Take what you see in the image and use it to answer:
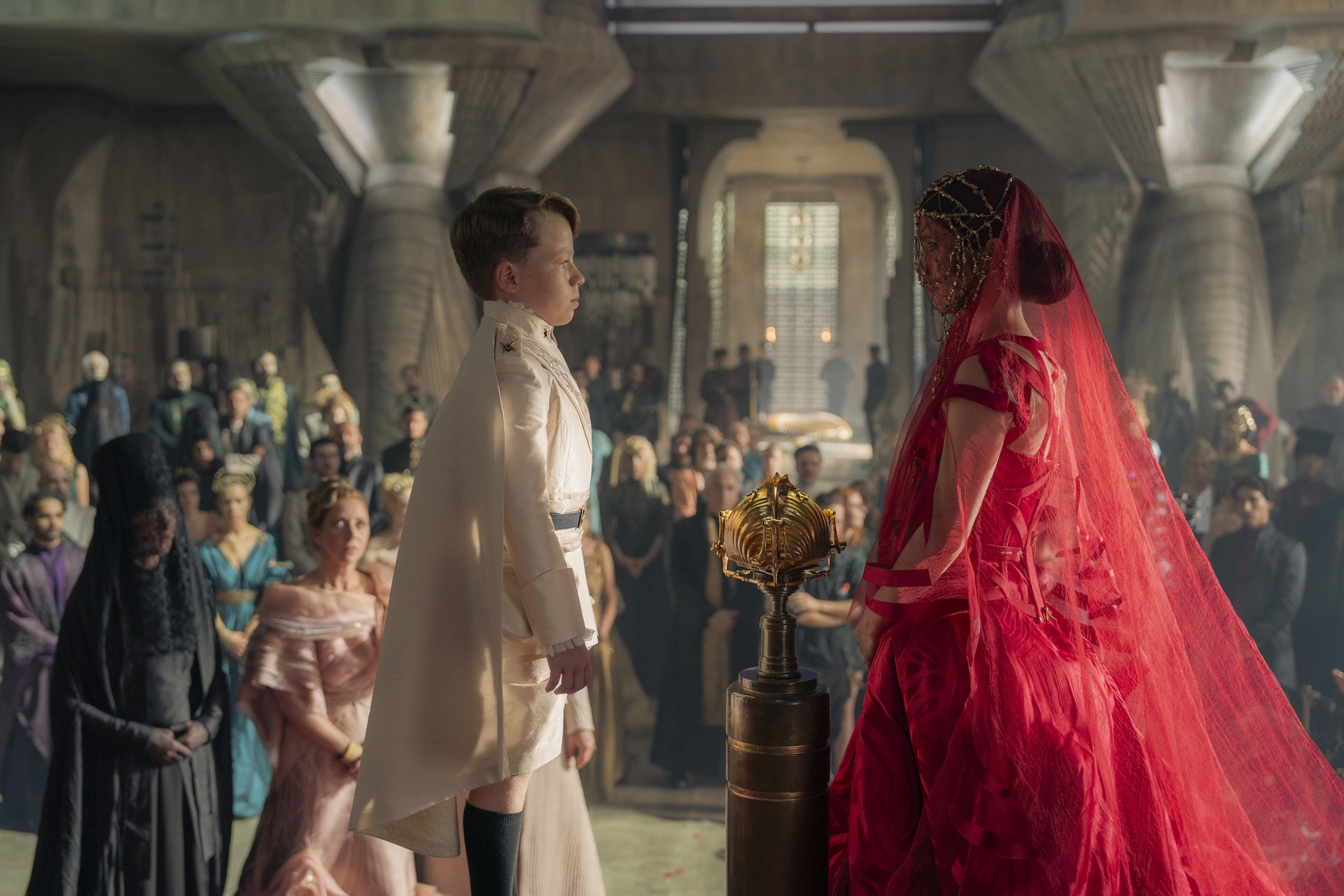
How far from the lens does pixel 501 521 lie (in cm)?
165

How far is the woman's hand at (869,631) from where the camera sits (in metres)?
1.77

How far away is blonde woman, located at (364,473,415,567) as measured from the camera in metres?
4.00

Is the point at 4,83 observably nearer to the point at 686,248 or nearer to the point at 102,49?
the point at 102,49

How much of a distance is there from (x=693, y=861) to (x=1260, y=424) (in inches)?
109

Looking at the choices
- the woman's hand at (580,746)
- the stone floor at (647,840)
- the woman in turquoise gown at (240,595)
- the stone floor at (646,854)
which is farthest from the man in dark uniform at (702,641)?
the woman's hand at (580,746)

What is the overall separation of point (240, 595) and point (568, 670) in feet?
10.4

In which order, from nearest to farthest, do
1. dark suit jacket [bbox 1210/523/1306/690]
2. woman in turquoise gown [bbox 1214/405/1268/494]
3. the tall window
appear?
dark suit jacket [bbox 1210/523/1306/690], woman in turquoise gown [bbox 1214/405/1268/494], the tall window

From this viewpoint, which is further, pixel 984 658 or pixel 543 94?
pixel 543 94

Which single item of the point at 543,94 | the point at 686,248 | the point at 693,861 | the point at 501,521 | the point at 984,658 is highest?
the point at 543,94

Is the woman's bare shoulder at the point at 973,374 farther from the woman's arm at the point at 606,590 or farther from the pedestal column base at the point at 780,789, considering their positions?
the woman's arm at the point at 606,590

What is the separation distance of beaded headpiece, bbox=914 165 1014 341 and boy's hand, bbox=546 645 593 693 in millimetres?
816

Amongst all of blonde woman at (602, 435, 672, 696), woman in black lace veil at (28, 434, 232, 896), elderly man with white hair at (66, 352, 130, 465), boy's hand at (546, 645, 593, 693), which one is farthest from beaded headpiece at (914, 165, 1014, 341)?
elderly man with white hair at (66, 352, 130, 465)

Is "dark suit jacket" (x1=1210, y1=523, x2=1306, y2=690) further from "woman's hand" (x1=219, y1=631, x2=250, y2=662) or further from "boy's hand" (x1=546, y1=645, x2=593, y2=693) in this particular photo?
"woman's hand" (x1=219, y1=631, x2=250, y2=662)

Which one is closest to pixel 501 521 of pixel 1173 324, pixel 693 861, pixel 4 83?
pixel 693 861
